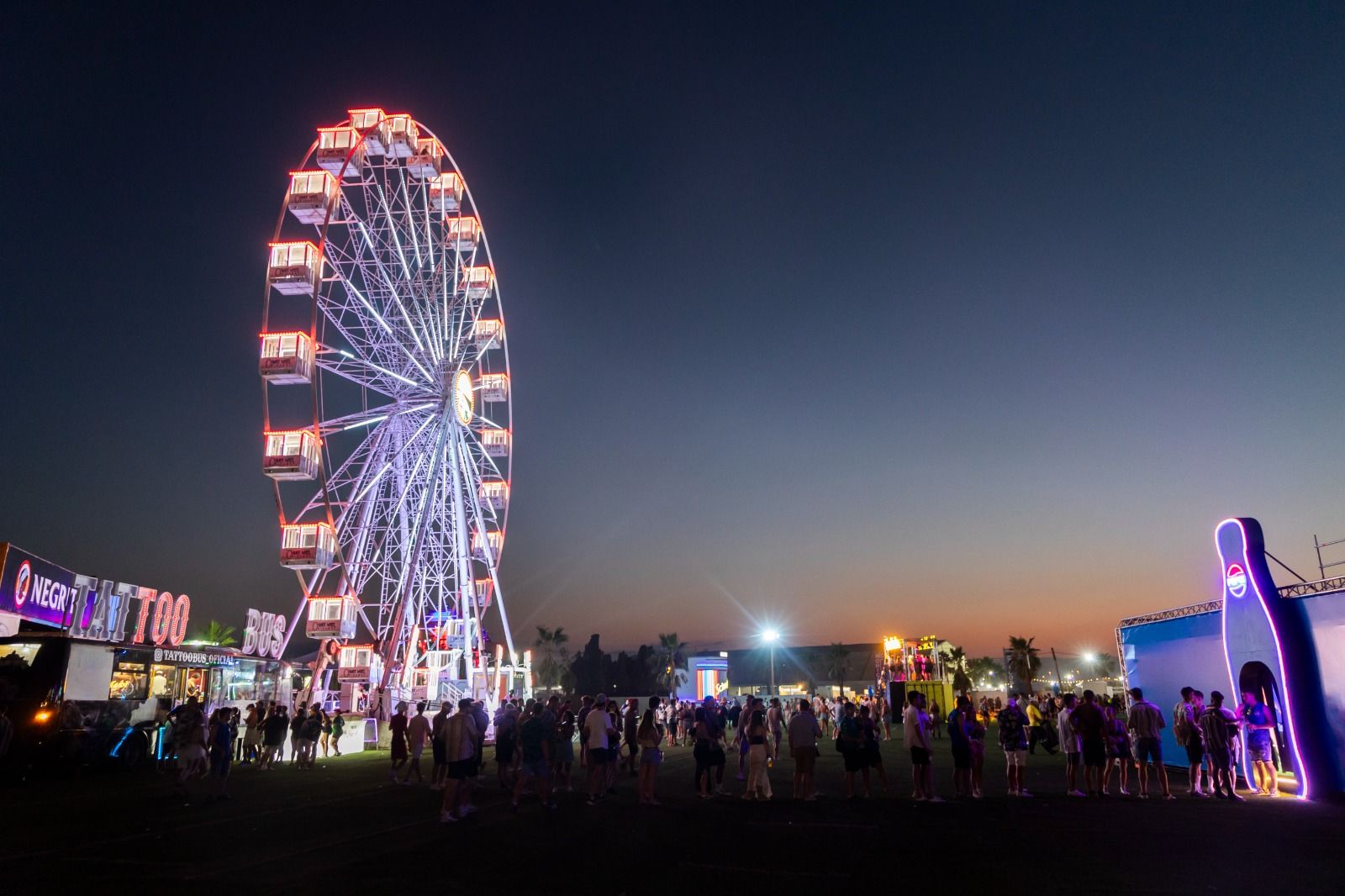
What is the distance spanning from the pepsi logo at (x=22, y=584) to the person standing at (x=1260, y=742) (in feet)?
78.8

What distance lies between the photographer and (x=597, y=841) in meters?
9.17

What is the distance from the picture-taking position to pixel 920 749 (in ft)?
41.0

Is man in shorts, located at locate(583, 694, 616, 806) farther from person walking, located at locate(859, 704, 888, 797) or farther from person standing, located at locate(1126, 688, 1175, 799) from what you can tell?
person standing, located at locate(1126, 688, 1175, 799)

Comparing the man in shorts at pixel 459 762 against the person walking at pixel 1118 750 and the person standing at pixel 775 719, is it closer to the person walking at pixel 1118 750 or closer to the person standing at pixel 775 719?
the person standing at pixel 775 719

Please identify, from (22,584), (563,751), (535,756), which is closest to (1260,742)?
(563,751)

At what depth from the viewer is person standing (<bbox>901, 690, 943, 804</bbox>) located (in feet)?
40.9

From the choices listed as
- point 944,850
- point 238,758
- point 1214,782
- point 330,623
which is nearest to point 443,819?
point 944,850

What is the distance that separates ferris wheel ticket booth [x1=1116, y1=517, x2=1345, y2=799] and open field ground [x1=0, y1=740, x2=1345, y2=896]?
1156 mm

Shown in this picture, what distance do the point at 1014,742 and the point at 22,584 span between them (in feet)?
68.0

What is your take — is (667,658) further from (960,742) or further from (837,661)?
(960,742)

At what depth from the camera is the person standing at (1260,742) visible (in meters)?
13.1

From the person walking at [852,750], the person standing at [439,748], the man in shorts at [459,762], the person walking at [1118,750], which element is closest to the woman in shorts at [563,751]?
→ the person standing at [439,748]

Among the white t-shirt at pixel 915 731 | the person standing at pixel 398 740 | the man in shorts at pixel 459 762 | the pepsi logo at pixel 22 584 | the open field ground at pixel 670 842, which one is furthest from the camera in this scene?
the pepsi logo at pixel 22 584

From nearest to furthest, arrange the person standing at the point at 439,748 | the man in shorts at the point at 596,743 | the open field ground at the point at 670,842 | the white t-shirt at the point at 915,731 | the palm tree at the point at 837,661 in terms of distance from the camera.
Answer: the open field ground at the point at 670,842 → the white t-shirt at the point at 915,731 → the person standing at the point at 439,748 → the man in shorts at the point at 596,743 → the palm tree at the point at 837,661
